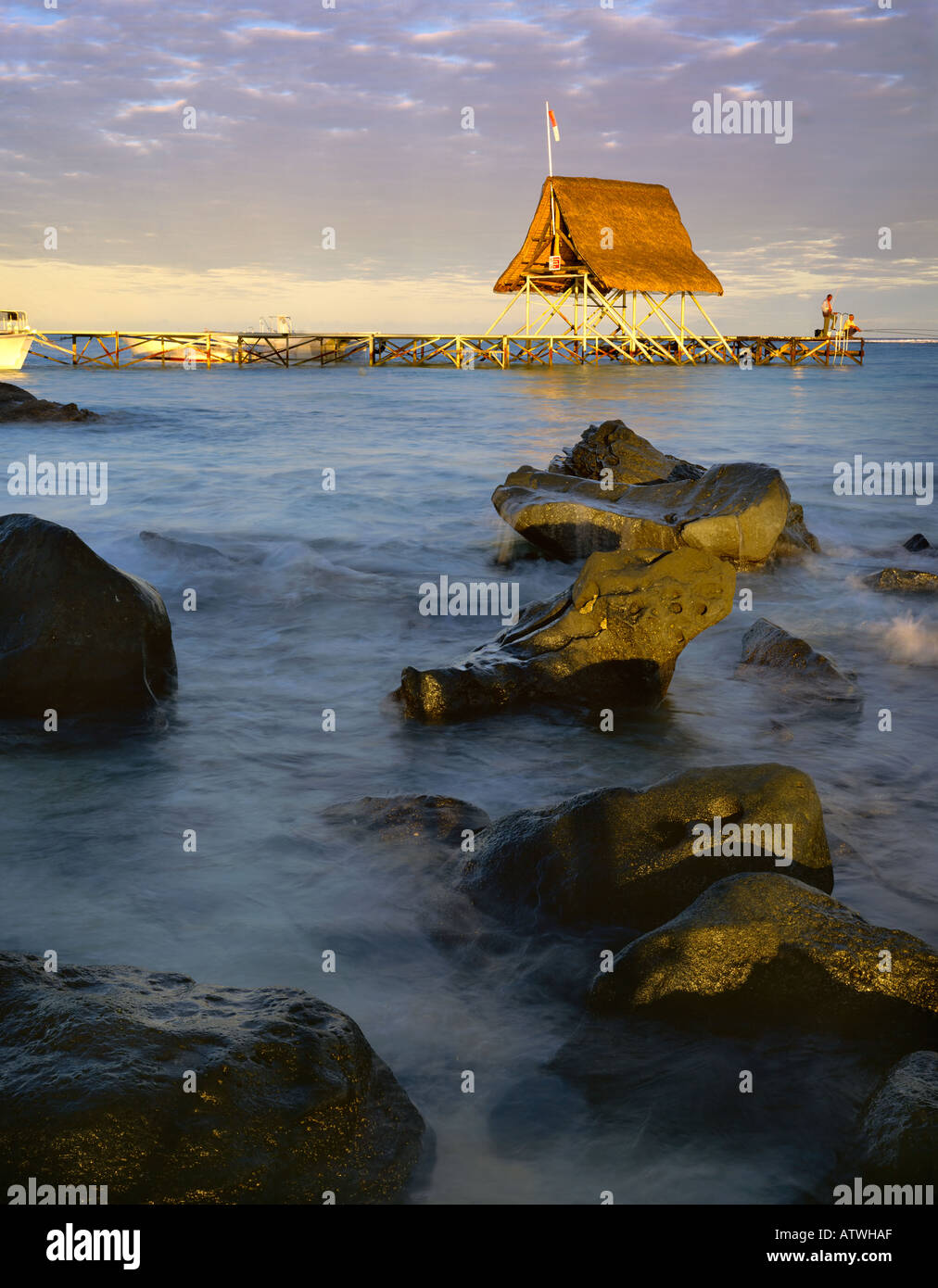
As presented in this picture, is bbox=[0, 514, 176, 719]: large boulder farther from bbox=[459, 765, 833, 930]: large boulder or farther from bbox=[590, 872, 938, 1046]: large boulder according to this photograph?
bbox=[590, 872, 938, 1046]: large boulder

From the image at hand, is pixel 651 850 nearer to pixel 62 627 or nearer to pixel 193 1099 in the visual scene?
pixel 193 1099

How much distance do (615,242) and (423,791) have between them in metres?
39.4

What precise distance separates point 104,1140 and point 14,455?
15695 millimetres

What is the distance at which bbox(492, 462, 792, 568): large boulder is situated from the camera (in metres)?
7.74

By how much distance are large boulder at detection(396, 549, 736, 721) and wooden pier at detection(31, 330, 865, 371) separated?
38.8 m

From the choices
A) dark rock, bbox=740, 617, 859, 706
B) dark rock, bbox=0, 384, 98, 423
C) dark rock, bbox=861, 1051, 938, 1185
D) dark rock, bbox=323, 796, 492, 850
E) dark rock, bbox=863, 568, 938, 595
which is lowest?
dark rock, bbox=861, 1051, 938, 1185

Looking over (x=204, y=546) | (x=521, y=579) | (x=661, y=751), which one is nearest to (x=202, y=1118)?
(x=661, y=751)

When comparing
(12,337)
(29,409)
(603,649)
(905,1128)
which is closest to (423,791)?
(603,649)

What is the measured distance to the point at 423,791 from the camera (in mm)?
4398

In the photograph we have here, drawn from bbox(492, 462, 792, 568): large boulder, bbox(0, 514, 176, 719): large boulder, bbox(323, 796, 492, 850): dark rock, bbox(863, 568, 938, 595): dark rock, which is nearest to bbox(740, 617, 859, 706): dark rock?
bbox(492, 462, 792, 568): large boulder

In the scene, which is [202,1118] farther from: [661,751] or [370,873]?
[661,751]

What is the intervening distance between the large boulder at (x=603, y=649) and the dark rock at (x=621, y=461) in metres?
4.60

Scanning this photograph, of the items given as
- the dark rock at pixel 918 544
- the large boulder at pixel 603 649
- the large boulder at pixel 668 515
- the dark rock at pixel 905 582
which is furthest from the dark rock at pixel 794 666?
the dark rock at pixel 918 544

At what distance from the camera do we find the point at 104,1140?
1965 millimetres
